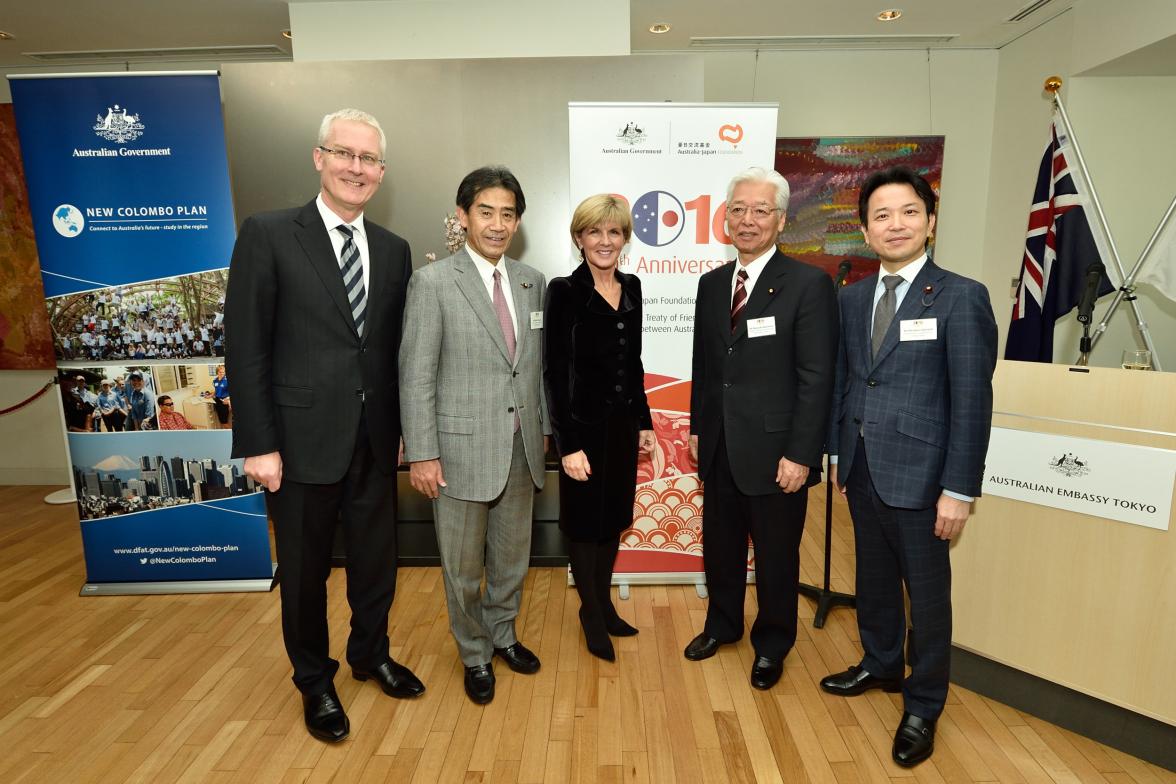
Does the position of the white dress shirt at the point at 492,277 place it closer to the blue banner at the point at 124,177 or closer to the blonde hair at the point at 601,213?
the blonde hair at the point at 601,213

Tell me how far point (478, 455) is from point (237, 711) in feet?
4.44

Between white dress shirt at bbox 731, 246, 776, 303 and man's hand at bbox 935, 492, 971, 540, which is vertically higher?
white dress shirt at bbox 731, 246, 776, 303

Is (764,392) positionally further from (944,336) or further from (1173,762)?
(1173,762)

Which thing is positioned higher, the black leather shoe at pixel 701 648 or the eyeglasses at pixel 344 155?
the eyeglasses at pixel 344 155

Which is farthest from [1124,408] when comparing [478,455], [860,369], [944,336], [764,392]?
[478,455]

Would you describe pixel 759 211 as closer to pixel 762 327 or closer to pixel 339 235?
pixel 762 327

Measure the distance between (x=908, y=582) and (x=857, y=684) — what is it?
0.58m

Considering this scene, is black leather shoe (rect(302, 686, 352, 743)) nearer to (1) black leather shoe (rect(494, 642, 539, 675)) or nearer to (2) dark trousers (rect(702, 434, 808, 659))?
(1) black leather shoe (rect(494, 642, 539, 675))

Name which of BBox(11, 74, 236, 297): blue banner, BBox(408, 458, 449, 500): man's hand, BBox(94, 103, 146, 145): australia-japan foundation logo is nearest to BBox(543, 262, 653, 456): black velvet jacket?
BBox(408, 458, 449, 500): man's hand

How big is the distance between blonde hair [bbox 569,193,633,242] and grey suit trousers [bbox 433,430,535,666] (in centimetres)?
79

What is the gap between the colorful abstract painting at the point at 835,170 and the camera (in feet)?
16.7

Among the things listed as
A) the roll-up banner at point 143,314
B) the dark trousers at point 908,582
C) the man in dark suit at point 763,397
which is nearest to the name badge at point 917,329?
the man in dark suit at point 763,397

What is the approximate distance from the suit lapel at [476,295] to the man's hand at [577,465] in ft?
1.49

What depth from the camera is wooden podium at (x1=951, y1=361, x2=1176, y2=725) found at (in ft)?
6.42
